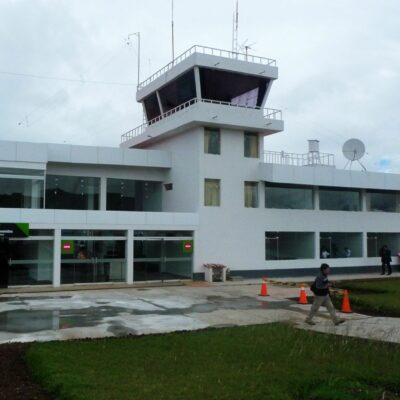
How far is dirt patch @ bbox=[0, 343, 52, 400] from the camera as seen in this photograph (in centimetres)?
723

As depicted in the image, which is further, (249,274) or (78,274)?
(249,274)

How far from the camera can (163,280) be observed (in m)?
24.6

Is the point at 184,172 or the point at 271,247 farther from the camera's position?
the point at 271,247

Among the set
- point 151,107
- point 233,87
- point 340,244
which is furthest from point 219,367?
point 151,107

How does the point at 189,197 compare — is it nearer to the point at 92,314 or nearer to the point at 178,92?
the point at 178,92

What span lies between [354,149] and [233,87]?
10.7m

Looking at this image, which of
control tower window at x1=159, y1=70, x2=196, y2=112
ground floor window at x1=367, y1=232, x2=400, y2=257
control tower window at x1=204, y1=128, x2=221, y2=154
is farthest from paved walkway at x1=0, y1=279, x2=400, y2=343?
ground floor window at x1=367, y1=232, x2=400, y2=257

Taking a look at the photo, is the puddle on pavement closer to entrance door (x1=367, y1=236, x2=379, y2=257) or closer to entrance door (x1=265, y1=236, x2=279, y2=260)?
entrance door (x1=265, y1=236, x2=279, y2=260)

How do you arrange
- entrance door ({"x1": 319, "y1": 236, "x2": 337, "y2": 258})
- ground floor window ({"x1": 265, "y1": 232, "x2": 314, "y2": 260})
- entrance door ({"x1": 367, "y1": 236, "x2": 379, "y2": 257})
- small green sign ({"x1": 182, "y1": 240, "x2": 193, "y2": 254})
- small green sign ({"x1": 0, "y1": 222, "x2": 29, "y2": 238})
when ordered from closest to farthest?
small green sign ({"x1": 0, "y1": 222, "x2": 29, "y2": 238}), small green sign ({"x1": 182, "y1": 240, "x2": 193, "y2": 254}), ground floor window ({"x1": 265, "y1": 232, "x2": 314, "y2": 260}), entrance door ({"x1": 319, "y1": 236, "x2": 337, "y2": 258}), entrance door ({"x1": 367, "y1": 236, "x2": 379, "y2": 257})

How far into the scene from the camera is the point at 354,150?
3319 centimetres

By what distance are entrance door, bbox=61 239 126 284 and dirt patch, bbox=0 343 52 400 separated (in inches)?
491

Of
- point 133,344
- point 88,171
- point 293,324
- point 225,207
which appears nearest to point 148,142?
point 88,171

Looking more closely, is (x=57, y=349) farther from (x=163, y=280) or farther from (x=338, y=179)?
(x=338, y=179)

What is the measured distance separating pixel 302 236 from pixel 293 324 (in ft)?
55.6
